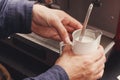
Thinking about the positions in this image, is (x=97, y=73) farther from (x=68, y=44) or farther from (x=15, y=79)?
(x=15, y=79)

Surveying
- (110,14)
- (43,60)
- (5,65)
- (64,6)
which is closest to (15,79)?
(5,65)

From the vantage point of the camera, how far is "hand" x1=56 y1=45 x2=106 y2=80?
2.16 feet

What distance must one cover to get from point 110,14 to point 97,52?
0.27m

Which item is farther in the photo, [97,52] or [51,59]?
[51,59]

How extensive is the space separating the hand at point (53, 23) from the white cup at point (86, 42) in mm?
93

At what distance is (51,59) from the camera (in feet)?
3.20

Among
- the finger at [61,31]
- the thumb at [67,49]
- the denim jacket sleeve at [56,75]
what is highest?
the finger at [61,31]

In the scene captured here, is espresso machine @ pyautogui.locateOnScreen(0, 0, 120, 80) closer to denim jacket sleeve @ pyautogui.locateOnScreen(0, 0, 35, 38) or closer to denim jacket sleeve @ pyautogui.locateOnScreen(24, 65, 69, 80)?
denim jacket sleeve @ pyautogui.locateOnScreen(0, 0, 35, 38)

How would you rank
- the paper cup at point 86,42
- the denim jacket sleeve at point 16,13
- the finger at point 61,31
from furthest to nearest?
the denim jacket sleeve at point 16,13 → the finger at point 61,31 → the paper cup at point 86,42

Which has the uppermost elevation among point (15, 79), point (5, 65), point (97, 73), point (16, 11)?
point (16, 11)

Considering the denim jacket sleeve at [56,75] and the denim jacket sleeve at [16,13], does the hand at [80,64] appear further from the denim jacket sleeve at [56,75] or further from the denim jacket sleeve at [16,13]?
the denim jacket sleeve at [16,13]

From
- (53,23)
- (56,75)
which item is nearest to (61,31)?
(53,23)

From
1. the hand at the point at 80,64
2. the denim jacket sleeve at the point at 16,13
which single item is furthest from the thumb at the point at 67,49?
the denim jacket sleeve at the point at 16,13

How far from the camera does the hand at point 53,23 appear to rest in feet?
2.53
